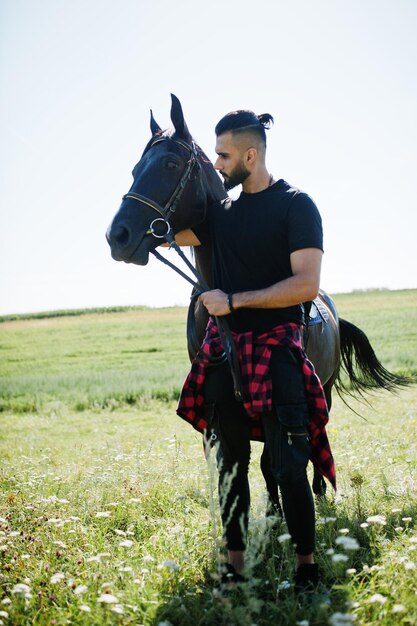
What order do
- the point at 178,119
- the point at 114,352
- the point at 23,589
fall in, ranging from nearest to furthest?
1. the point at 23,589
2. the point at 178,119
3. the point at 114,352

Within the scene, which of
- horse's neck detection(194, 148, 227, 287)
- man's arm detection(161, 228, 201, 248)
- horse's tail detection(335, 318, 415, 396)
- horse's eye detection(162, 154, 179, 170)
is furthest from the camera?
horse's tail detection(335, 318, 415, 396)

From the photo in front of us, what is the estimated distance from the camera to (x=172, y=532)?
11.5 ft

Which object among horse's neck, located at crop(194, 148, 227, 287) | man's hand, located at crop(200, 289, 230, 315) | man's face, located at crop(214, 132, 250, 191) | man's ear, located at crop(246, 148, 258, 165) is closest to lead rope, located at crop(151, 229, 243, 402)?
man's hand, located at crop(200, 289, 230, 315)

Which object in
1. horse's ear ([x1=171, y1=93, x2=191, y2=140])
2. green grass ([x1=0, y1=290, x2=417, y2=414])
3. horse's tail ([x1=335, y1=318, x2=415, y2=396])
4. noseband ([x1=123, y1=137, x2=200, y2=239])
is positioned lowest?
green grass ([x1=0, y1=290, x2=417, y2=414])

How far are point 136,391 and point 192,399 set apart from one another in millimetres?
9926

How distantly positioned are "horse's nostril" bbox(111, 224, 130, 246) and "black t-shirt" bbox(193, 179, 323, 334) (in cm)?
50

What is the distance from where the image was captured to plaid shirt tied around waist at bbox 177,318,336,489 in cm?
272

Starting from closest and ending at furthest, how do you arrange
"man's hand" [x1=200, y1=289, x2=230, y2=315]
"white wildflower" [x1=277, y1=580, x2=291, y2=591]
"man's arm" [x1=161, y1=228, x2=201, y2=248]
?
"white wildflower" [x1=277, y1=580, x2=291, y2=591], "man's hand" [x1=200, y1=289, x2=230, y2=315], "man's arm" [x1=161, y1=228, x2=201, y2=248]

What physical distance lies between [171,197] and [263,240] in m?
0.73

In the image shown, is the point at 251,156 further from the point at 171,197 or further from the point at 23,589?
the point at 23,589

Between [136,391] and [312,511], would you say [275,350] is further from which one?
[136,391]

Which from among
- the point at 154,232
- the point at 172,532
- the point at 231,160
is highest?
the point at 231,160

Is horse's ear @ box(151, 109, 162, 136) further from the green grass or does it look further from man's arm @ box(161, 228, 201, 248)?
the green grass

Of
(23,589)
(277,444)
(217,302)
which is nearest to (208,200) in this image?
(217,302)
